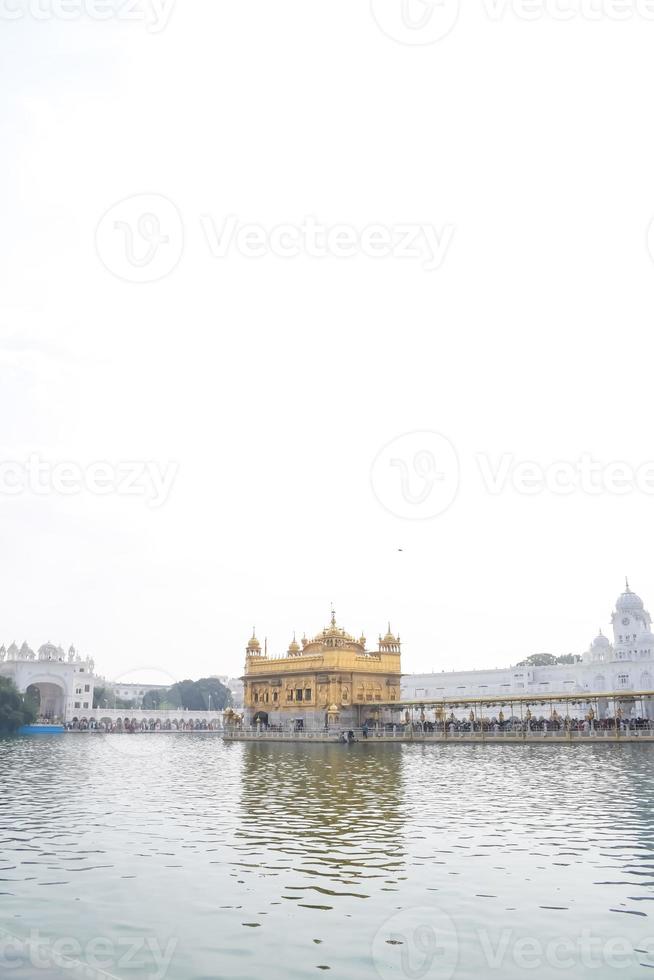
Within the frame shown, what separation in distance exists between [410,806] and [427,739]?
41127 mm

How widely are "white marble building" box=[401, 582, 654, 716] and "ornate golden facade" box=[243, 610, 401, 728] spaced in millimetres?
32356

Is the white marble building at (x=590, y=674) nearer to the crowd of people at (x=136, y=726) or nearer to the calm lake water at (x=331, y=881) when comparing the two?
the crowd of people at (x=136, y=726)

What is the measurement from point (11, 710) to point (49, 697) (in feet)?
127

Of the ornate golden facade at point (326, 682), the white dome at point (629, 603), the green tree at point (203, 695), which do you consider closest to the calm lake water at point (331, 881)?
the ornate golden facade at point (326, 682)

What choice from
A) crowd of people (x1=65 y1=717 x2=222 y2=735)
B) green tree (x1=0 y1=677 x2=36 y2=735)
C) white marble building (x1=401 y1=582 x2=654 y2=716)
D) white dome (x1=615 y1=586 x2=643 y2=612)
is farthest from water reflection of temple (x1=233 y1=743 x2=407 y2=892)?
white dome (x1=615 y1=586 x2=643 y2=612)

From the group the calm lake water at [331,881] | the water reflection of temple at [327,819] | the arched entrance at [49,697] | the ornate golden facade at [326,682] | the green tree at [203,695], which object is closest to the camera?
the calm lake water at [331,881]

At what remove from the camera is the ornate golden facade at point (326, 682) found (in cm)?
7300

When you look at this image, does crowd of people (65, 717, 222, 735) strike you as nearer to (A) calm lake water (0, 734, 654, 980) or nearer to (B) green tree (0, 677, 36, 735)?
(B) green tree (0, 677, 36, 735)

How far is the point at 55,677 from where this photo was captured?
118875 millimetres

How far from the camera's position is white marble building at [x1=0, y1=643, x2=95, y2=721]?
11562 cm

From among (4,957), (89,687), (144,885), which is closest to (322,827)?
(144,885)

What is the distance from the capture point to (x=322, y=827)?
69.8 ft

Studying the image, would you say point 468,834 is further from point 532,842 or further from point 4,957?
point 4,957

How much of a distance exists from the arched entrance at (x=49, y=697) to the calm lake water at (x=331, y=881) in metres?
96.5
